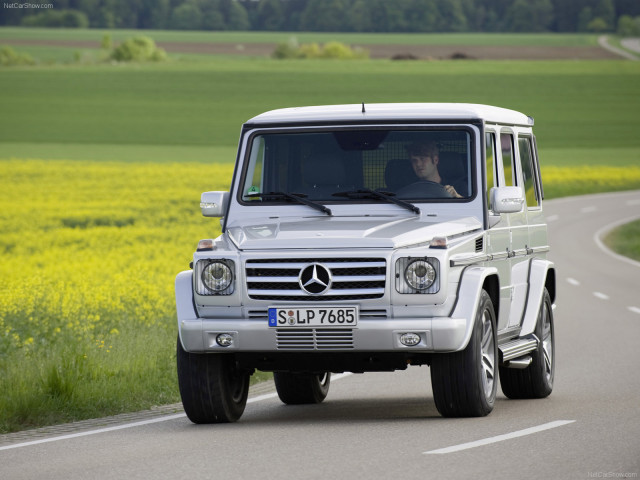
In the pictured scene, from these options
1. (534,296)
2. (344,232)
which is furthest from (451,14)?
(344,232)

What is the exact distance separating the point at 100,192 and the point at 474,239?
42.8 meters

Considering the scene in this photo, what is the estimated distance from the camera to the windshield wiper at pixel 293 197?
34.8 ft

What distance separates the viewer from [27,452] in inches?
356

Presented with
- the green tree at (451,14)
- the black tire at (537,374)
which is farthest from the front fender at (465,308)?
the green tree at (451,14)

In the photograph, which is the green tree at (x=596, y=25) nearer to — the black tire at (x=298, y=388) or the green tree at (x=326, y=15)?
the green tree at (x=326, y=15)

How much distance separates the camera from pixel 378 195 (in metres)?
10.7

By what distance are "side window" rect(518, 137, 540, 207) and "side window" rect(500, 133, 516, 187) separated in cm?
36

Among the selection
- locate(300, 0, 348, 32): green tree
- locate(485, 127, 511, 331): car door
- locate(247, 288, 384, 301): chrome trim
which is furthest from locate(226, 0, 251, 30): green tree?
locate(247, 288, 384, 301): chrome trim

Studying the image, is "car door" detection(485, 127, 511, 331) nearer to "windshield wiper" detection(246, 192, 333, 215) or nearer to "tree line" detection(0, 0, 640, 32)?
"windshield wiper" detection(246, 192, 333, 215)

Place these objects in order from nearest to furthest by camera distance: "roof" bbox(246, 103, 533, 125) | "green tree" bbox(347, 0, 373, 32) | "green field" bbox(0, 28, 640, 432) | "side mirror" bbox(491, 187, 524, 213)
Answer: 1. "side mirror" bbox(491, 187, 524, 213)
2. "roof" bbox(246, 103, 533, 125)
3. "green field" bbox(0, 28, 640, 432)
4. "green tree" bbox(347, 0, 373, 32)

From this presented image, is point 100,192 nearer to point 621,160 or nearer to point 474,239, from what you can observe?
point 621,160

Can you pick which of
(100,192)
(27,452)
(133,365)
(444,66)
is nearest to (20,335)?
(133,365)

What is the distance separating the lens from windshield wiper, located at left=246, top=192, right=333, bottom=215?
34.8ft

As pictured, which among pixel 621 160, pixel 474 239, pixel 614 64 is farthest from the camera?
pixel 614 64
